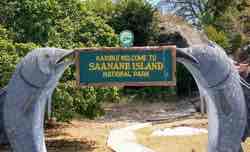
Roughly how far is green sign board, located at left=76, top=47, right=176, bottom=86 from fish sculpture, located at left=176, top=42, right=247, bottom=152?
0.29 meters

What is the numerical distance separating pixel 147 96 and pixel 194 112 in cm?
550

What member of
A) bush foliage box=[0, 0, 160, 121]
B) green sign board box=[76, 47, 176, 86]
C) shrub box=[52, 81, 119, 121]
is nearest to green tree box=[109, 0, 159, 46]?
bush foliage box=[0, 0, 160, 121]

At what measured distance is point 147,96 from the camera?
27719 mm

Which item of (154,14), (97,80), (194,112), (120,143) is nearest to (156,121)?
(194,112)

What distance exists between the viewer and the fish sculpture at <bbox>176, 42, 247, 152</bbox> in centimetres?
862

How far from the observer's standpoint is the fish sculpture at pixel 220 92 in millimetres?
8617

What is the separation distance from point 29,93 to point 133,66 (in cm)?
168

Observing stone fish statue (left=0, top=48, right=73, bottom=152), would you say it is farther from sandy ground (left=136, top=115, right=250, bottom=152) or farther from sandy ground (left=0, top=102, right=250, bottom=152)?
sandy ground (left=0, top=102, right=250, bottom=152)

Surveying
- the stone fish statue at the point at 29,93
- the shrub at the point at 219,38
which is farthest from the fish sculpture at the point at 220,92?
the shrub at the point at 219,38

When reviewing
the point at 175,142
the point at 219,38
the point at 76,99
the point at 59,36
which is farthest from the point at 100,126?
the point at 219,38

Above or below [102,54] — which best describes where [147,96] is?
below

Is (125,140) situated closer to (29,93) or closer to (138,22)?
(29,93)

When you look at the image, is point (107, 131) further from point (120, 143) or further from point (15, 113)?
point (15, 113)

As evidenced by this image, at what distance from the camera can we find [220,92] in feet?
28.2
